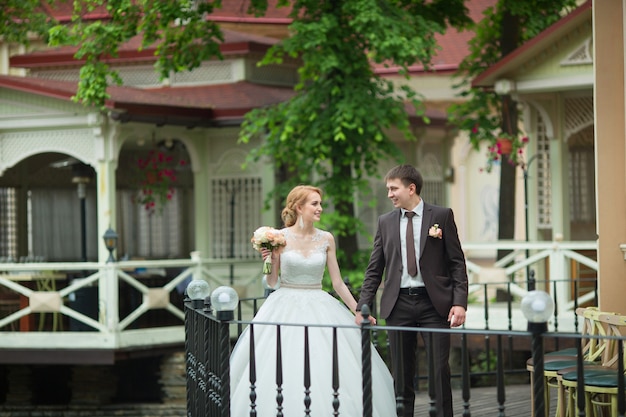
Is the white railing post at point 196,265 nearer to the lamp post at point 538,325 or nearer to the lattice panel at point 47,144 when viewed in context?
the lattice panel at point 47,144

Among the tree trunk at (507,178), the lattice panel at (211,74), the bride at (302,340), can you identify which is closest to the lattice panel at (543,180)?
the tree trunk at (507,178)

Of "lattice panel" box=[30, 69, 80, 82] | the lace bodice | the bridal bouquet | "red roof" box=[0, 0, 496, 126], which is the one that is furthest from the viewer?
"lattice panel" box=[30, 69, 80, 82]

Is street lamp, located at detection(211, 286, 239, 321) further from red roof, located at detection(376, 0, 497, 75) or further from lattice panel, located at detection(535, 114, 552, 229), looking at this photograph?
red roof, located at detection(376, 0, 497, 75)

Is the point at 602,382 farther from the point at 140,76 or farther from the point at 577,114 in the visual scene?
the point at 140,76

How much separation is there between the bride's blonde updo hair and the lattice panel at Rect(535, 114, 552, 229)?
9.76 metres

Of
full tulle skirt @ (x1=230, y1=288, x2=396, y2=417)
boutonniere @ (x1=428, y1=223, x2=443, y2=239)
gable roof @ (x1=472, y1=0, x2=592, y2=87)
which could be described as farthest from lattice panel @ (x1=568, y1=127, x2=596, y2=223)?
boutonniere @ (x1=428, y1=223, x2=443, y2=239)

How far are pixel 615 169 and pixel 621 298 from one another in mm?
998

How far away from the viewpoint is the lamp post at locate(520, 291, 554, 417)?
6.40 meters

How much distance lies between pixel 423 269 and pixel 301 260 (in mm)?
1458

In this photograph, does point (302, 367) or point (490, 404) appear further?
point (490, 404)

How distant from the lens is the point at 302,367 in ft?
Answer: 29.8

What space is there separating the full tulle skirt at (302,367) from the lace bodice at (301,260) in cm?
12

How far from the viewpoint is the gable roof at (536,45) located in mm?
16406

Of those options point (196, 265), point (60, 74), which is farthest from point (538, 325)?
point (60, 74)
